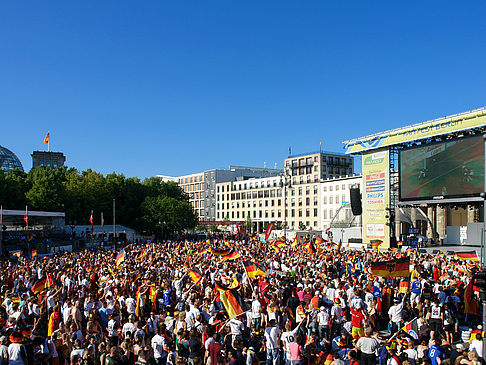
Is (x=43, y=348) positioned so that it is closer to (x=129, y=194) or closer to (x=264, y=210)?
(x=129, y=194)

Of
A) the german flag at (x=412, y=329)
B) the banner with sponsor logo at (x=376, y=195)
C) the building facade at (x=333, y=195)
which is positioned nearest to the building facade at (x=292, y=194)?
the building facade at (x=333, y=195)

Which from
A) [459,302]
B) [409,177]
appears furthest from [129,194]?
[459,302]

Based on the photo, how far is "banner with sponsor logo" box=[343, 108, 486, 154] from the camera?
3522 centimetres

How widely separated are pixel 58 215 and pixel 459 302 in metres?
50.1

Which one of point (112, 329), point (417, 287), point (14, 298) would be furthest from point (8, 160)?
point (417, 287)

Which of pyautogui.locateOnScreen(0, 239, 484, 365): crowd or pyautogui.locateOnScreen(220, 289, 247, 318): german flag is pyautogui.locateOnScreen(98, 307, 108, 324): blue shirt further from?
pyautogui.locateOnScreen(220, 289, 247, 318): german flag

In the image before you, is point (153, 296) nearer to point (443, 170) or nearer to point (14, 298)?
point (14, 298)

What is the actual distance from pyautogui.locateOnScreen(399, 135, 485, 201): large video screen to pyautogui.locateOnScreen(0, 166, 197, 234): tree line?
1624 inches

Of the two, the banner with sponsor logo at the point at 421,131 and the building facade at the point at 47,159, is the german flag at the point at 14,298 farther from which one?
the building facade at the point at 47,159

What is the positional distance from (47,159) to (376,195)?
133381 mm

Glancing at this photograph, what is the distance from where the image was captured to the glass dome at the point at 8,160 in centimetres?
11507

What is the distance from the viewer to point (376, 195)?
45.0m

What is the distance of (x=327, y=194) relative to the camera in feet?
293

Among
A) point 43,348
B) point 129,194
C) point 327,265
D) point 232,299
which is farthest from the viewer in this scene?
point 129,194
